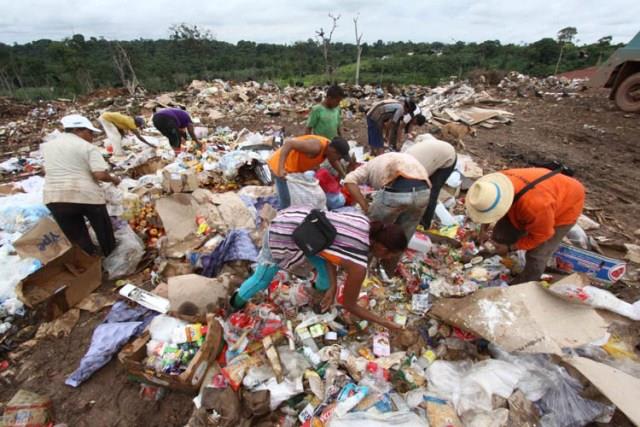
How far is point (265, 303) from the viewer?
2.47m

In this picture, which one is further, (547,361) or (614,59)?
(614,59)

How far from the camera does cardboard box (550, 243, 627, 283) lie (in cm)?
253

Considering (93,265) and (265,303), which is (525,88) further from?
(93,265)

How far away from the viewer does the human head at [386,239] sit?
1.61 metres

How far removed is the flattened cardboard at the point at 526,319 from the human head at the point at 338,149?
4.68 feet

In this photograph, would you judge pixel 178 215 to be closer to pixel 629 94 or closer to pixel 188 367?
pixel 188 367

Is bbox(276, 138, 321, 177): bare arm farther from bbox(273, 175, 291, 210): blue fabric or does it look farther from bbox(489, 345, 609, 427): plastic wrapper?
bbox(489, 345, 609, 427): plastic wrapper

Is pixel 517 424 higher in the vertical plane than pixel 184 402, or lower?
higher

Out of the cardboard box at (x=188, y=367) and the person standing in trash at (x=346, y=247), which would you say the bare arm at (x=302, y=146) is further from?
the cardboard box at (x=188, y=367)

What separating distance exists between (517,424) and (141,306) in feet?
9.00

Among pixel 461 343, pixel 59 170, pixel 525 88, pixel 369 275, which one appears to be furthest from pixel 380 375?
pixel 525 88

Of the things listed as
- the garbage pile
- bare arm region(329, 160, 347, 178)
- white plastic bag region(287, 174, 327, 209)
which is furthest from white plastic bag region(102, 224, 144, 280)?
the garbage pile

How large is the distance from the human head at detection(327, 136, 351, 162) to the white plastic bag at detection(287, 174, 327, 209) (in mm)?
392

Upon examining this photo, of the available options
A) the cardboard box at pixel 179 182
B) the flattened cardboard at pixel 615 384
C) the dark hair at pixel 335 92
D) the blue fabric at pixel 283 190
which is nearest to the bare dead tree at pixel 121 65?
the cardboard box at pixel 179 182
